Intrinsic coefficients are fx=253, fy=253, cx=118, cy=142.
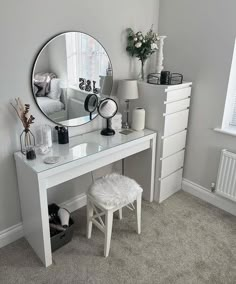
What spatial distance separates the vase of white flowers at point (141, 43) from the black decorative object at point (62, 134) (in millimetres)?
1025

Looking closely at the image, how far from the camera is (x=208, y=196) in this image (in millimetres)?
2645

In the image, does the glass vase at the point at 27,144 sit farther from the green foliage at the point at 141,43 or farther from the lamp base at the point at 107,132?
the green foliage at the point at 141,43


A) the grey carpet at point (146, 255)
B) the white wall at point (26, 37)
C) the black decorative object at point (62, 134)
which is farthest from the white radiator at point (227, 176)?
the black decorative object at point (62, 134)

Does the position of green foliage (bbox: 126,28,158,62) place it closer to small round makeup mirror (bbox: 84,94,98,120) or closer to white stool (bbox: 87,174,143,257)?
small round makeup mirror (bbox: 84,94,98,120)

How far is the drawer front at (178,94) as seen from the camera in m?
2.29

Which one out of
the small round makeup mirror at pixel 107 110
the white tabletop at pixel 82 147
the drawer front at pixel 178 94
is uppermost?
the drawer front at pixel 178 94

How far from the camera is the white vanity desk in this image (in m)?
1.71

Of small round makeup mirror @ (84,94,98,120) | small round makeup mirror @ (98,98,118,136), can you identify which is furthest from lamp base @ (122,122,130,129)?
small round makeup mirror @ (84,94,98,120)

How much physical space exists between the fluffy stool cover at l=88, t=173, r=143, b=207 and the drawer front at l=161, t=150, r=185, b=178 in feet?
1.95

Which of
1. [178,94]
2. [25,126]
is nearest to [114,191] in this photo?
[25,126]

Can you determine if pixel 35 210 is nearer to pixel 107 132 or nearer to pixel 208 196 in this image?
pixel 107 132

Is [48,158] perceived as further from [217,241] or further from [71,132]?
[217,241]

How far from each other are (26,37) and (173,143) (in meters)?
1.60

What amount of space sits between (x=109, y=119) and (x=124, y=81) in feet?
1.23
